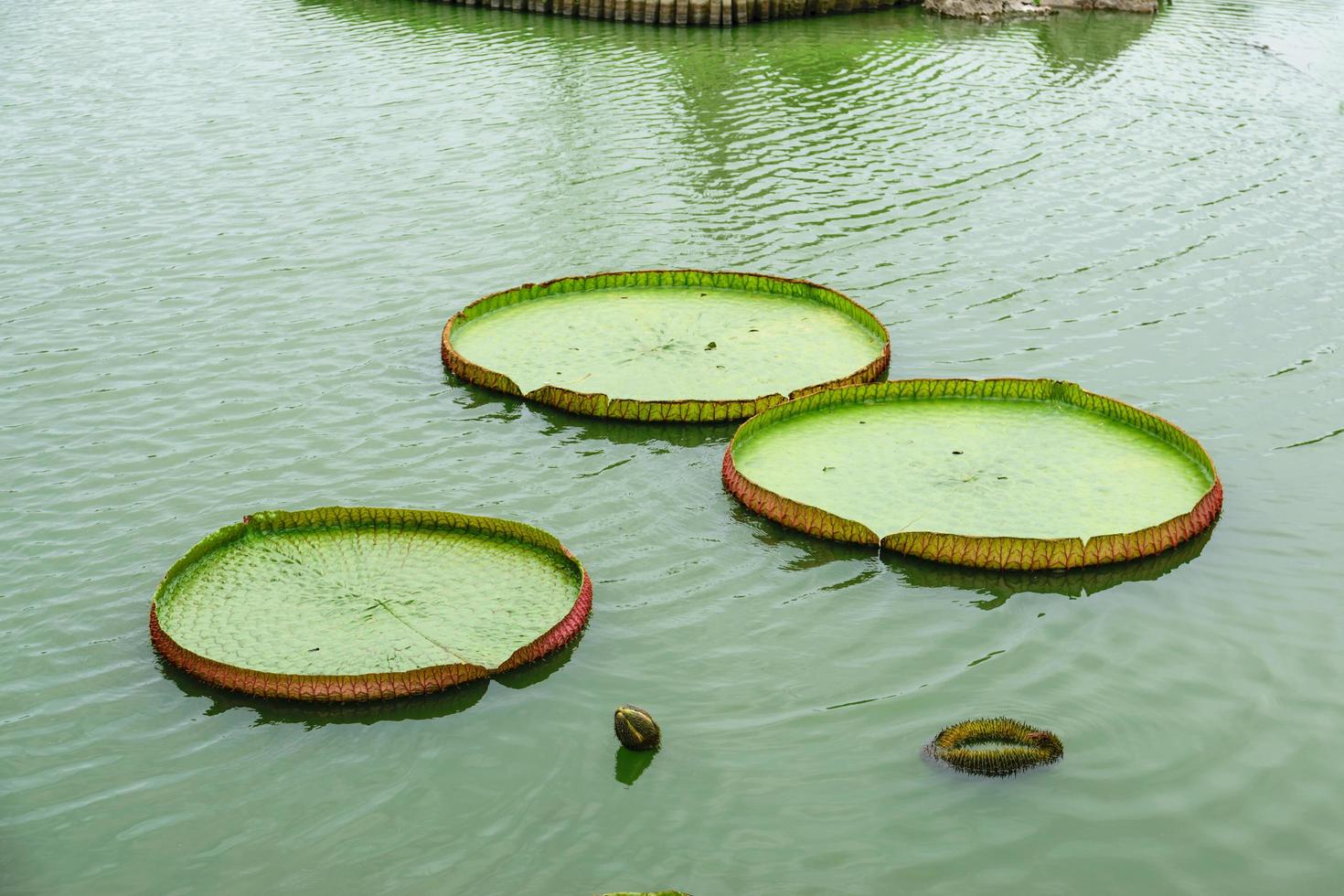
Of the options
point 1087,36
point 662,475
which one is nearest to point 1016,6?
point 1087,36

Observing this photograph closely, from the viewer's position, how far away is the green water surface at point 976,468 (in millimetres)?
6184

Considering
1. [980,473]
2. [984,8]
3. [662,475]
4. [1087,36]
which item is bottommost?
[662,475]

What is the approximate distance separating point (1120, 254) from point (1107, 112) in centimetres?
445

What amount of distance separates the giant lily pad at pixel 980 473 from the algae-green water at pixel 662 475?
0.53 feet

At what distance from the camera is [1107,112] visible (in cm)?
1362

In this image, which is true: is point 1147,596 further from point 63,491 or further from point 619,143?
point 619,143

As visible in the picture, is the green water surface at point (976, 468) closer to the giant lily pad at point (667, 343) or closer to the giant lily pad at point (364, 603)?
the giant lily pad at point (667, 343)

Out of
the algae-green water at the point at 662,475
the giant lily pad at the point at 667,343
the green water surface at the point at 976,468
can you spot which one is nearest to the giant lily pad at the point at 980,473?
the green water surface at the point at 976,468

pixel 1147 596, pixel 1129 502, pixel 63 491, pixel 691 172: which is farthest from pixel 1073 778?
pixel 691 172

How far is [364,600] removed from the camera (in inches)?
217

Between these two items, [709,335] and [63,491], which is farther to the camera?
[709,335]

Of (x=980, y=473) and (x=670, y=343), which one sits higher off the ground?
(x=670, y=343)

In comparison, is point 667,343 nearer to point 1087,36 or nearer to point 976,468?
point 976,468

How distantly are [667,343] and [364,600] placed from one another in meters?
3.02
